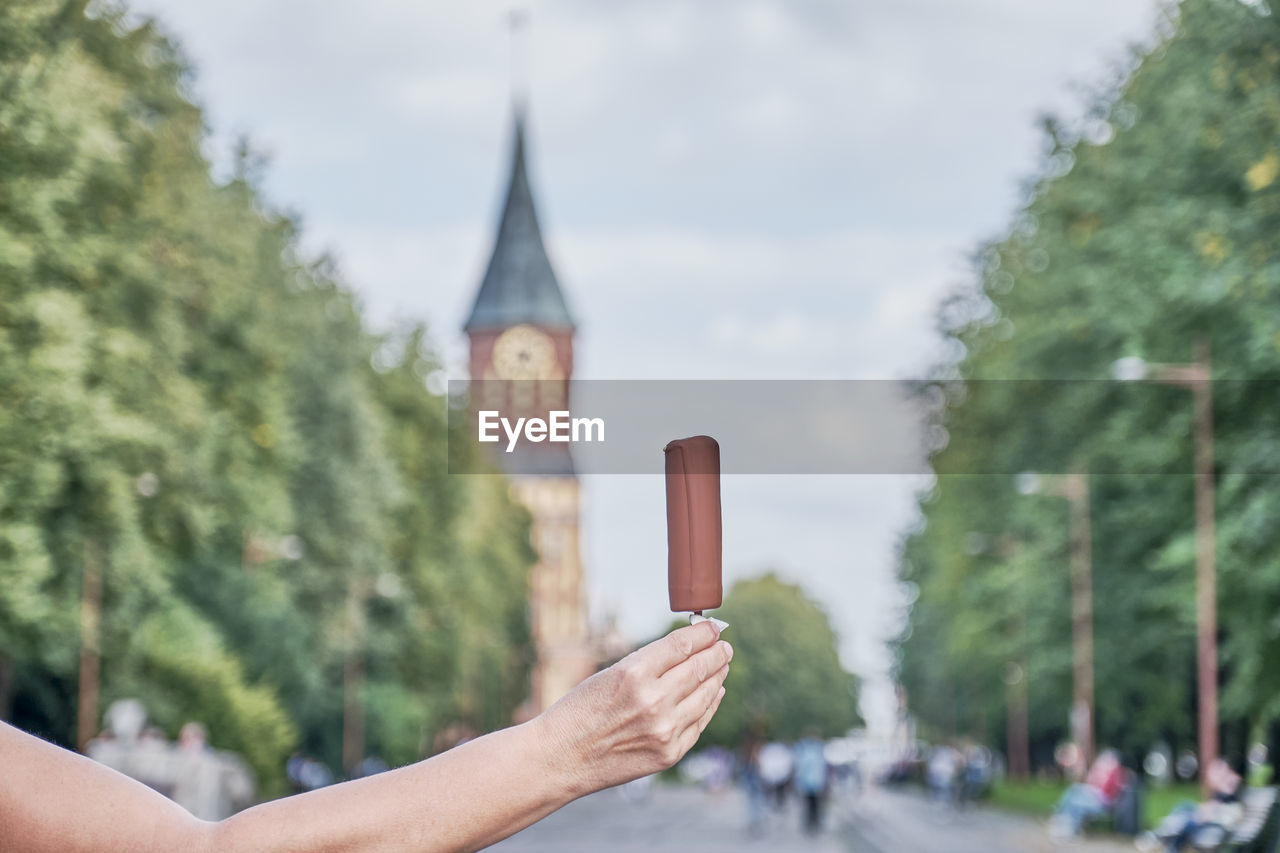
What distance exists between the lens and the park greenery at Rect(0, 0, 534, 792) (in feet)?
91.0

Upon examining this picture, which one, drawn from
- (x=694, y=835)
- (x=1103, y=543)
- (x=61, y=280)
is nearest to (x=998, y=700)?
(x=1103, y=543)

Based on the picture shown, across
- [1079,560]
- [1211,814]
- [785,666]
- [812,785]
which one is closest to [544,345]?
[785,666]

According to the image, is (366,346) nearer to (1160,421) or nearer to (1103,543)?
(1103,543)

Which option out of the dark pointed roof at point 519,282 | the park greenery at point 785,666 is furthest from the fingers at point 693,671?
the dark pointed roof at point 519,282

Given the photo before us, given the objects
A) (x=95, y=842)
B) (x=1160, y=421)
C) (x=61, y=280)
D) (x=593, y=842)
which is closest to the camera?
(x=95, y=842)

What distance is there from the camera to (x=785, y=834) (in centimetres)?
3703

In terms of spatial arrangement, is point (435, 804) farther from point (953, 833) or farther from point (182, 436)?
point (953, 833)

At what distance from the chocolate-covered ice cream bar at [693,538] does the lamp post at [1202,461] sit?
2906 centimetres

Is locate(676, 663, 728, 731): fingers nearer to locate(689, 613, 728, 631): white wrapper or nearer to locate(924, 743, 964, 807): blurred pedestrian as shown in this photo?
locate(689, 613, 728, 631): white wrapper

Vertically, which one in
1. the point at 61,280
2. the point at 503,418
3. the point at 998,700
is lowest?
the point at 998,700

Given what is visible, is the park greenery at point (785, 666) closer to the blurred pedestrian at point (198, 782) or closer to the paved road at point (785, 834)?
the paved road at point (785, 834)

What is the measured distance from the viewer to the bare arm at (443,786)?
212 centimetres

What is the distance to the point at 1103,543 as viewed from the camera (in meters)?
41.7

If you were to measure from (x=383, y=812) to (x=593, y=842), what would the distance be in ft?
101
